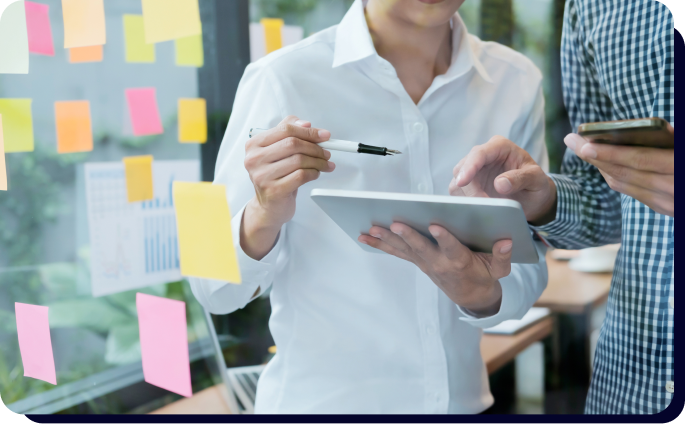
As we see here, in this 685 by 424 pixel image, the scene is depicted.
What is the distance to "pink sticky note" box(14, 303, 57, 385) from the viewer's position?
2.53 ft

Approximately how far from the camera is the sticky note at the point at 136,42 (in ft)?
2.40

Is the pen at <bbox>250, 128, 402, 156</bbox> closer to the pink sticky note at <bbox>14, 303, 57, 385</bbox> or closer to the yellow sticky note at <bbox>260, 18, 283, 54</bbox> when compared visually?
the yellow sticky note at <bbox>260, 18, 283, 54</bbox>

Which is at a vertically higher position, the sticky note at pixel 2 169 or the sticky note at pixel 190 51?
the sticky note at pixel 190 51

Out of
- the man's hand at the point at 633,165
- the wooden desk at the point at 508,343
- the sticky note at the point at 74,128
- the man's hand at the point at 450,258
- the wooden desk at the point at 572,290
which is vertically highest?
the sticky note at the point at 74,128

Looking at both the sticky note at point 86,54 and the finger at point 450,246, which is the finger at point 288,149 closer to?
the finger at point 450,246

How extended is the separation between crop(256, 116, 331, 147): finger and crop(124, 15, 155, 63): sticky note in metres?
0.24

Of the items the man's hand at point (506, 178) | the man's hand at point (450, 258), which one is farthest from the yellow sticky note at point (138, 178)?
the man's hand at point (506, 178)

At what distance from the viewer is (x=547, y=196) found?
759 millimetres

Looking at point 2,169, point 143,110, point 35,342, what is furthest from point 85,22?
point 35,342

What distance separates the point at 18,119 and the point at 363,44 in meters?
0.50

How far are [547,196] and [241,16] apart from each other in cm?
51

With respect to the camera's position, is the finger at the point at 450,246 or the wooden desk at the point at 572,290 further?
the wooden desk at the point at 572,290

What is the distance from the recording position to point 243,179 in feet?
2.31

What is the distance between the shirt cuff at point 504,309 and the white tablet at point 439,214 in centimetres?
13
